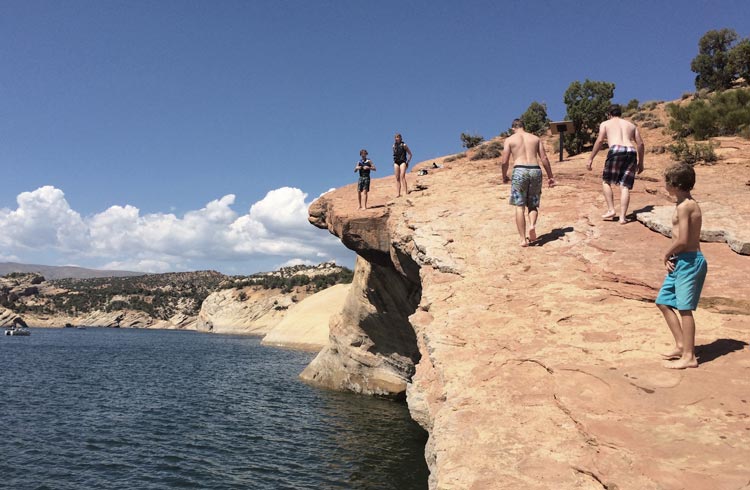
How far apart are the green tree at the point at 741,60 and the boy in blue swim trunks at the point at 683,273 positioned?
38775 millimetres

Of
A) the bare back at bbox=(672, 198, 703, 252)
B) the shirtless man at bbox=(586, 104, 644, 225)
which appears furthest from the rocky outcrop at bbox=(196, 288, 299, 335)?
the bare back at bbox=(672, 198, 703, 252)

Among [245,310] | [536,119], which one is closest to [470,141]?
[536,119]

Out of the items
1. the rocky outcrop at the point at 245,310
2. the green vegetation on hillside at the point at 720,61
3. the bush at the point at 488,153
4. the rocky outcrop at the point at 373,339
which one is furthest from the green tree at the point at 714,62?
the rocky outcrop at the point at 245,310

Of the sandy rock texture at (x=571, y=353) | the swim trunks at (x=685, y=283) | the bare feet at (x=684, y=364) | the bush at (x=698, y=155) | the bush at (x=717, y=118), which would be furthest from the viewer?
the bush at (x=717, y=118)

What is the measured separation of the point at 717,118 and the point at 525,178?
59.7ft

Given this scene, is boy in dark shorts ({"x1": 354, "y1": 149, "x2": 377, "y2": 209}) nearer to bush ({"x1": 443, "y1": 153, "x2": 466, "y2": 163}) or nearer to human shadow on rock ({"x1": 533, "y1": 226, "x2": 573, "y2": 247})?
human shadow on rock ({"x1": 533, "y1": 226, "x2": 573, "y2": 247})

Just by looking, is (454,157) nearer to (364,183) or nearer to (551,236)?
(364,183)

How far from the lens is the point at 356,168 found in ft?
50.4

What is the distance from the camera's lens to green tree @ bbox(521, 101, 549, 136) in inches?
1304

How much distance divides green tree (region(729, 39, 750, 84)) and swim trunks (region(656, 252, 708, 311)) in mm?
39123

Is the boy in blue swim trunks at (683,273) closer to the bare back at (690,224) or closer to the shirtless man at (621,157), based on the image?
the bare back at (690,224)

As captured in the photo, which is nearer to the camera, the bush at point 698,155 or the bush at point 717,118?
the bush at point 698,155

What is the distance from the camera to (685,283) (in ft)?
17.4

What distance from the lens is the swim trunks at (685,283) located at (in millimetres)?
5242
